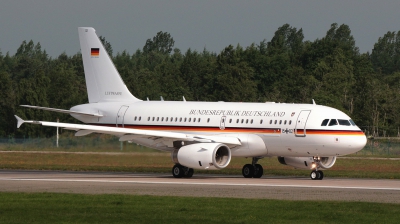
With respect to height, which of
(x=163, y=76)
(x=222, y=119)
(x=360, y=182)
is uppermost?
(x=163, y=76)

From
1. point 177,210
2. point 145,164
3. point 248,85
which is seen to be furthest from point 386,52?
point 177,210

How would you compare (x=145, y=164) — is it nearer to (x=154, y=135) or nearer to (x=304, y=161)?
(x=154, y=135)

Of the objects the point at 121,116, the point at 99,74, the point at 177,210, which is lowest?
the point at 177,210

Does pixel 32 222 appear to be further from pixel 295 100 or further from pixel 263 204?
pixel 295 100

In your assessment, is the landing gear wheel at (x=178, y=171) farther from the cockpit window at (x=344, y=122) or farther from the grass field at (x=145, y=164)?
the cockpit window at (x=344, y=122)

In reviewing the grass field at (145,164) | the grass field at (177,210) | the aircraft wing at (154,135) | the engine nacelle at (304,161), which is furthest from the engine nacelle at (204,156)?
the grass field at (177,210)

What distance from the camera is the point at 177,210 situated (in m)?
22.7

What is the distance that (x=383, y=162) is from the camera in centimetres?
5453

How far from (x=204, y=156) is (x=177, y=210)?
13.8m

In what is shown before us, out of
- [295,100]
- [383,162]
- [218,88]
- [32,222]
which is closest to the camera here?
[32,222]

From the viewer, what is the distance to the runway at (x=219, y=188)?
27672mm

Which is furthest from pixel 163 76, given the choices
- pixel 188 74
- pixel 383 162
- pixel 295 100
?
pixel 383 162

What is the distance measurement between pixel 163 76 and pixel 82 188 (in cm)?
9217

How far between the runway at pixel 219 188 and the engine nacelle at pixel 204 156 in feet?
2.35
